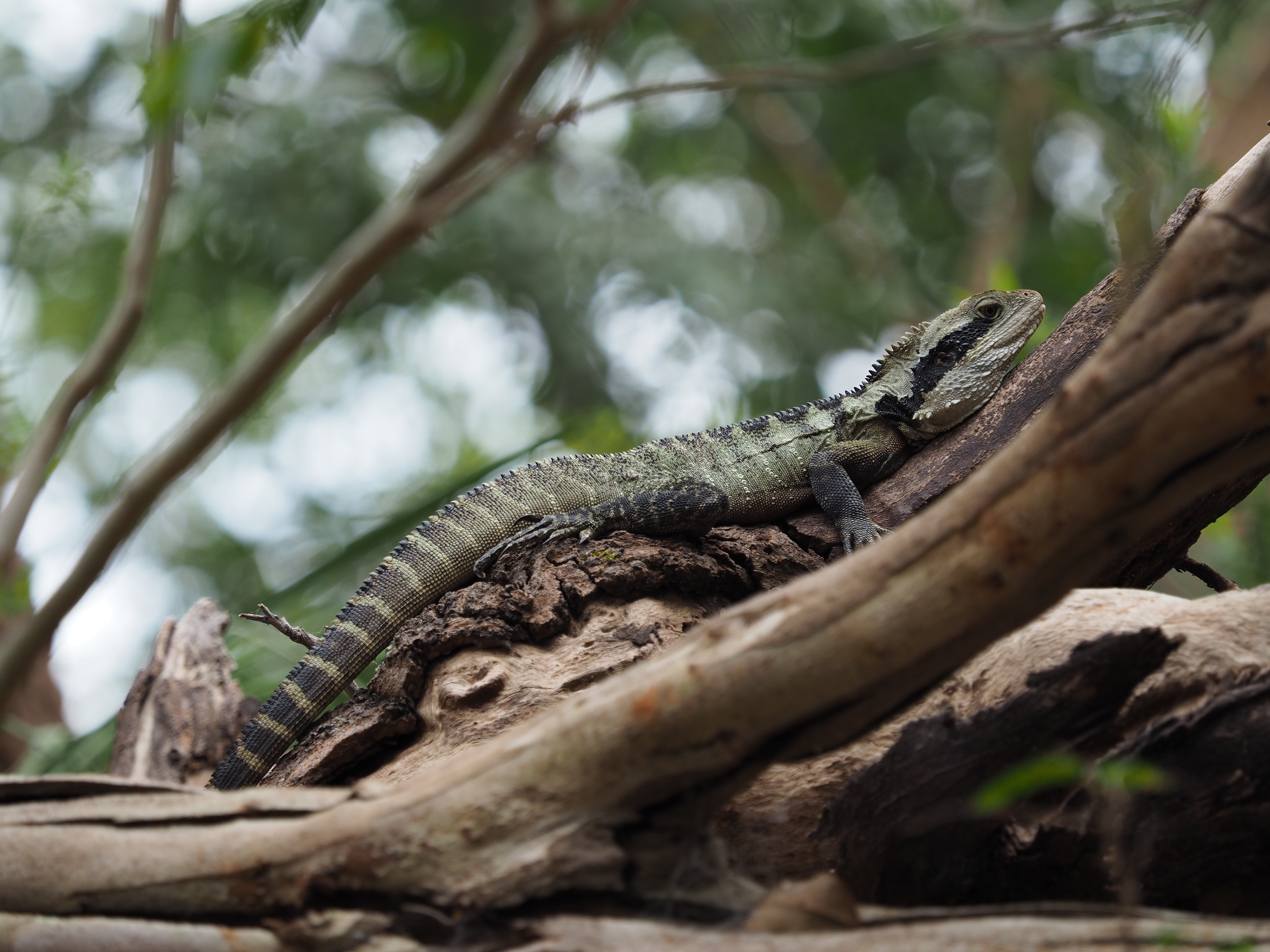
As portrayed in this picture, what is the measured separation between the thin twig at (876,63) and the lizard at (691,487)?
142 cm

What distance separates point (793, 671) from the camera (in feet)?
6.49

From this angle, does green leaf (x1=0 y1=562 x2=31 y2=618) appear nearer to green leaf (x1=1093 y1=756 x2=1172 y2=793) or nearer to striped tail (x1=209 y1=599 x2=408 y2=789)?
striped tail (x1=209 y1=599 x2=408 y2=789)

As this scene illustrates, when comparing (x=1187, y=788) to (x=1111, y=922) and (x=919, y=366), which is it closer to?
(x=1111, y=922)

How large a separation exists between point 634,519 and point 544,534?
0.43m

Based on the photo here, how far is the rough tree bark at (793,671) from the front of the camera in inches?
71.4

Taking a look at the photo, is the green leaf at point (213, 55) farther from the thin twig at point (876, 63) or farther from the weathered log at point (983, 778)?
the weathered log at point (983, 778)

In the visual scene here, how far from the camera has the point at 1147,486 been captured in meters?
1.83

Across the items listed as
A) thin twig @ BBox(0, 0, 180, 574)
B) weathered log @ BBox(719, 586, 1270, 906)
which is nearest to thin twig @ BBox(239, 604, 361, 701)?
thin twig @ BBox(0, 0, 180, 574)

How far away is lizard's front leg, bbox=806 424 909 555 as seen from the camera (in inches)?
177

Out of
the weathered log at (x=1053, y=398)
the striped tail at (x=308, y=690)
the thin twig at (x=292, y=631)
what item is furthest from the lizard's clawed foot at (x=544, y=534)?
the weathered log at (x=1053, y=398)

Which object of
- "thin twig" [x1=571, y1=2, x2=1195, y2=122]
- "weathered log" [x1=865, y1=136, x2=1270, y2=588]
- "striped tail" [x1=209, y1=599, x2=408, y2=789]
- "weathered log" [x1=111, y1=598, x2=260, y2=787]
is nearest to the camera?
"thin twig" [x1=571, y1=2, x2=1195, y2=122]

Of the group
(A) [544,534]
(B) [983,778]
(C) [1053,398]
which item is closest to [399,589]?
(A) [544,534]

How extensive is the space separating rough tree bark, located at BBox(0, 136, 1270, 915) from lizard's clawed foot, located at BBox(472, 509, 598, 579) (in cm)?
205

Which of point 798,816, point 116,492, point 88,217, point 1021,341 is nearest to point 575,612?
point 798,816
